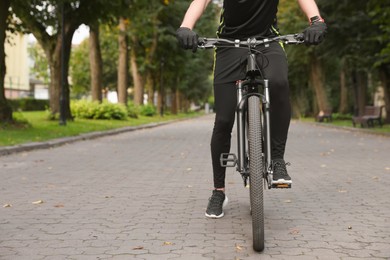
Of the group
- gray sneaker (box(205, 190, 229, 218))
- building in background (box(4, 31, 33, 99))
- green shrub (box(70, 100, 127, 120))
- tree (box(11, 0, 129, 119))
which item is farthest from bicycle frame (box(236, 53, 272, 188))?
building in background (box(4, 31, 33, 99))

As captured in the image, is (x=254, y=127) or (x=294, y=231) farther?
(x=294, y=231)

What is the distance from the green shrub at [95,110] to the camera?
28953mm

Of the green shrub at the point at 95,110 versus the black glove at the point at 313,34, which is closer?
the black glove at the point at 313,34

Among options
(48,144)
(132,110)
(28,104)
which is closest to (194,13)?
(48,144)

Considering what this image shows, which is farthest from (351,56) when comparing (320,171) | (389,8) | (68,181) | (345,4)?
(68,181)

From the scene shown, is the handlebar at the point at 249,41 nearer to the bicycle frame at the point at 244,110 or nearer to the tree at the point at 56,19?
the bicycle frame at the point at 244,110

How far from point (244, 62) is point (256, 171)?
99 cm

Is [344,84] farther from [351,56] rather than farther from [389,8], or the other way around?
[389,8]

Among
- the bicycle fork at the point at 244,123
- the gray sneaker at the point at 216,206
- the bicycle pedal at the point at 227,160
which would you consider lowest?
the gray sneaker at the point at 216,206

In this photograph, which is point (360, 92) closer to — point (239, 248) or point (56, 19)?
point (56, 19)

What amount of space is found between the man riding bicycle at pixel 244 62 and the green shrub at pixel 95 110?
81.8ft

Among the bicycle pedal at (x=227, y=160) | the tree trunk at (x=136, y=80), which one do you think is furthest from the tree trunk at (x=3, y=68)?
the tree trunk at (x=136, y=80)

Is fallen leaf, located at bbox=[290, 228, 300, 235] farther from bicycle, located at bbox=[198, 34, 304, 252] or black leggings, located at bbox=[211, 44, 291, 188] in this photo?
black leggings, located at bbox=[211, 44, 291, 188]

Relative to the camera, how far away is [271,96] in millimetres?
4309
